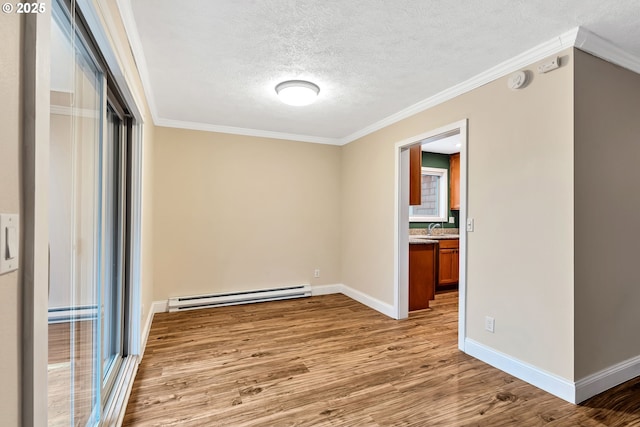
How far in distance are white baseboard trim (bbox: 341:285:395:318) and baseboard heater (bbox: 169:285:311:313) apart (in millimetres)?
597

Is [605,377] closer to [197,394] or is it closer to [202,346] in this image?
[197,394]

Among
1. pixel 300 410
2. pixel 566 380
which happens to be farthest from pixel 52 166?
pixel 566 380

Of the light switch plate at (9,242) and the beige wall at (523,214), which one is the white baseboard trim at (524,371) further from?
the light switch plate at (9,242)

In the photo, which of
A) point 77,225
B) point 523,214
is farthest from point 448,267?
point 77,225

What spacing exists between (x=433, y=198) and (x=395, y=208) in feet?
9.29

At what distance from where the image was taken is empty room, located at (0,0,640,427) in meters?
1.15

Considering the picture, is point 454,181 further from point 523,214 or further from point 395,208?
point 523,214

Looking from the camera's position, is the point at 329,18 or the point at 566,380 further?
the point at 566,380

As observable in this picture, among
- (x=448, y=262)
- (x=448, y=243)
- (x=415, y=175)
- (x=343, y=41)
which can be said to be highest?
(x=343, y=41)

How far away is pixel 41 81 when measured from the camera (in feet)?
2.41

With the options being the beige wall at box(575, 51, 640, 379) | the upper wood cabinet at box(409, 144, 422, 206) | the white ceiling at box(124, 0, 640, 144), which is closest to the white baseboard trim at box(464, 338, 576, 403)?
the beige wall at box(575, 51, 640, 379)

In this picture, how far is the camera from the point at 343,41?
2.21 m

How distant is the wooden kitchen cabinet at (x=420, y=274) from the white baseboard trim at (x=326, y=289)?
4.03 feet

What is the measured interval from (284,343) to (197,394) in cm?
102
